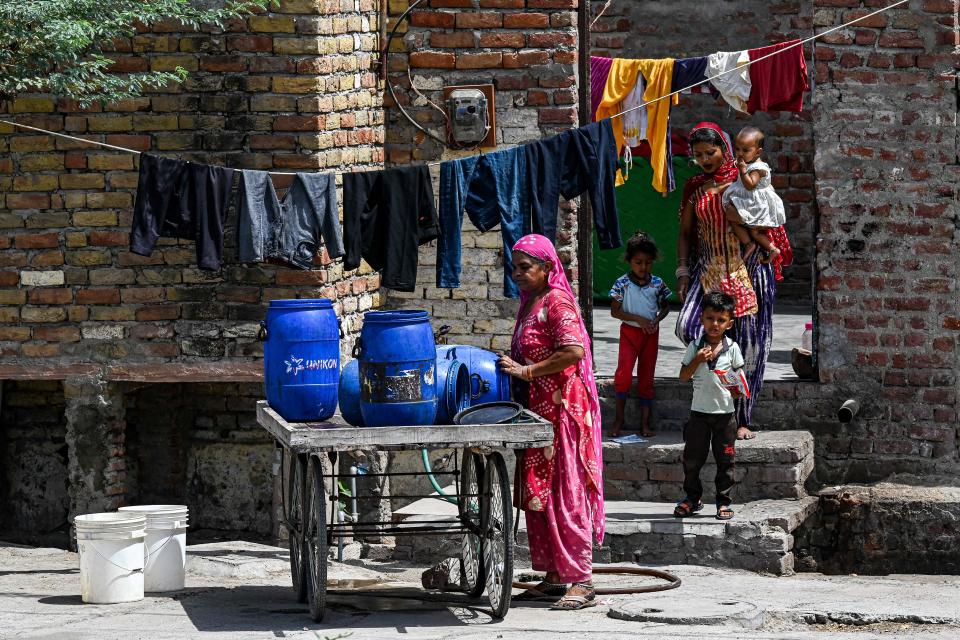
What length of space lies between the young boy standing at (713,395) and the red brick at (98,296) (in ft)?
11.1

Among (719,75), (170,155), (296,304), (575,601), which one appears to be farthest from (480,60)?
(575,601)

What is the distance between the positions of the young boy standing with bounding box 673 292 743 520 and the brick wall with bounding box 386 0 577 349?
1436 millimetres

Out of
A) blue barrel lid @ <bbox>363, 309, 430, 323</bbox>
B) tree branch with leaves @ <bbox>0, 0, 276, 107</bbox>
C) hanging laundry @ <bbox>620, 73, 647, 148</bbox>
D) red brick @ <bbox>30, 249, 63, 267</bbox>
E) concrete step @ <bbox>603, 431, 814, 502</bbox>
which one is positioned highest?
tree branch with leaves @ <bbox>0, 0, 276, 107</bbox>

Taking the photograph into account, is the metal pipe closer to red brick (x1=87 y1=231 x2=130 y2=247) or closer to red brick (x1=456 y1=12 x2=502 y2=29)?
red brick (x1=456 y1=12 x2=502 y2=29)

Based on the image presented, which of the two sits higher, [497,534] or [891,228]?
[891,228]

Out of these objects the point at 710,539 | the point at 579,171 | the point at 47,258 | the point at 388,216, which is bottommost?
the point at 710,539

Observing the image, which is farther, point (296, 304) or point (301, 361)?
point (296, 304)

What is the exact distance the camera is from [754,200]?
940cm

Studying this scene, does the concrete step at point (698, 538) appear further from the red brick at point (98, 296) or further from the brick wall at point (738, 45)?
the brick wall at point (738, 45)

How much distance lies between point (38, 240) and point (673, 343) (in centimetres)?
511

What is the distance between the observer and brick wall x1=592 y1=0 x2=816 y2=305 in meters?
14.6

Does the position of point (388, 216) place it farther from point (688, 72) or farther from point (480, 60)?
point (688, 72)

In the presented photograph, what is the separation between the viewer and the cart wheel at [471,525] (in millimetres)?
8000

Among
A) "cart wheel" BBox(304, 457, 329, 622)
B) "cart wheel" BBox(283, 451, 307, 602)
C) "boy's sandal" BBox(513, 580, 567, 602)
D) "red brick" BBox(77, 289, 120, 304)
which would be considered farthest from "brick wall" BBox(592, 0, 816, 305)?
"cart wheel" BBox(304, 457, 329, 622)
